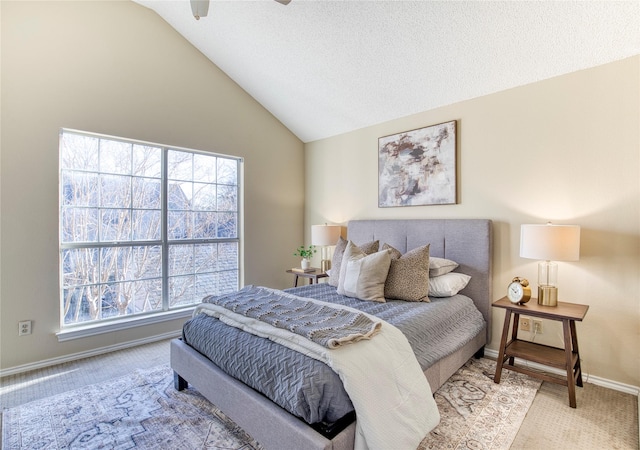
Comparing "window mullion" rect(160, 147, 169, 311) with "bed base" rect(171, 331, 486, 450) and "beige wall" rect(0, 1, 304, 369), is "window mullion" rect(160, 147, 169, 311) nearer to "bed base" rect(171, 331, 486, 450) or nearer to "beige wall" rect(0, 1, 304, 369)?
"beige wall" rect(0, 1, 304, 369)

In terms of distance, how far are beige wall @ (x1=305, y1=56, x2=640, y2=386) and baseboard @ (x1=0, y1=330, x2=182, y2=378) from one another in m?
3.28

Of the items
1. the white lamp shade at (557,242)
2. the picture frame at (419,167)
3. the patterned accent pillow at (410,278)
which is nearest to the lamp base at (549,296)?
the white lamp shade at (557,242)

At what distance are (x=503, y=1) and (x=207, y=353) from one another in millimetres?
3113

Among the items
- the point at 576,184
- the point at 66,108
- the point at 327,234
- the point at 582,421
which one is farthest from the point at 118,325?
the point at 576,184

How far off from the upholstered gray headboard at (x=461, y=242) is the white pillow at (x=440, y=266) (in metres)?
0.13

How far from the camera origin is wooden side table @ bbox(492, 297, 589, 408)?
2104mm

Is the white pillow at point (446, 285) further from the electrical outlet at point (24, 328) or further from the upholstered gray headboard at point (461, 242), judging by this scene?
the electrical outlet at point (24, 328)

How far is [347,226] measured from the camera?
4.10 meters

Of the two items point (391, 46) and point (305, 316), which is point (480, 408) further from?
point (391, 46)

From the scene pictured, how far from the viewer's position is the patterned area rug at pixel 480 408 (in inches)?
69.2

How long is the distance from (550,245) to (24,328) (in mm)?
4211

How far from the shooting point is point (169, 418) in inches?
78.2

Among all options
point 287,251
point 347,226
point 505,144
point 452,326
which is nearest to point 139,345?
point 287,251

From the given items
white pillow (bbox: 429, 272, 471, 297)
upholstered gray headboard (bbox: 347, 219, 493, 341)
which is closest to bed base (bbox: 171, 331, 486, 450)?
white pillow (bbox: 429, 272, 471, 297)
